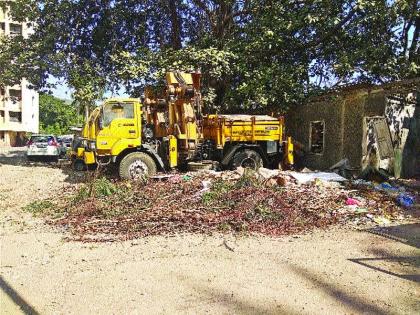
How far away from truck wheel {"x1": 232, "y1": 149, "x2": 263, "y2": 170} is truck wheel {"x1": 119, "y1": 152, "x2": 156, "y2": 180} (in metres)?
2.72

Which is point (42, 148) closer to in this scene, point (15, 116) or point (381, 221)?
point (381, 221)

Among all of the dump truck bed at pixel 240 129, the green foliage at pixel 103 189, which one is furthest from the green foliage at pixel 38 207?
the dump truck bed at pixel 240 129

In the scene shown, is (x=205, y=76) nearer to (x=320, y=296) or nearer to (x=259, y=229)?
(x=259, y=229)

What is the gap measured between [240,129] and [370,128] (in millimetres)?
4008

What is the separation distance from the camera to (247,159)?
14.0 m

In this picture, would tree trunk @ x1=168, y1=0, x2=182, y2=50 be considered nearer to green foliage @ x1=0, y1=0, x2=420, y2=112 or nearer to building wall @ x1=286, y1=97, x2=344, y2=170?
green foliage @ x1=0, y1=0, x2=420, y2=112

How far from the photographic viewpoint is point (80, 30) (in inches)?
765

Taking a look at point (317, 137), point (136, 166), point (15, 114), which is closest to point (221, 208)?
point (136, 166)

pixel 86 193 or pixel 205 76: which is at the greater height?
pixel 205 76

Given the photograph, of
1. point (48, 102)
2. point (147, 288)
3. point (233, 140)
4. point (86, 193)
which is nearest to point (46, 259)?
point (147, 288)

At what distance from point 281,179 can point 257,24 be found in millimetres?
8571

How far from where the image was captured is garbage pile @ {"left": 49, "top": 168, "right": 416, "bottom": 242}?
7.35m

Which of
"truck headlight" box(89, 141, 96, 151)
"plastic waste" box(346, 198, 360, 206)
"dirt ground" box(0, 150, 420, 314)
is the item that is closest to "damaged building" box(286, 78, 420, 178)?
"plastic waste" box(346, 198, 360, 206)

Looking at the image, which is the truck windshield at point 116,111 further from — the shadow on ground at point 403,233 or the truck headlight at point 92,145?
the shadow on ground at point 403,233
